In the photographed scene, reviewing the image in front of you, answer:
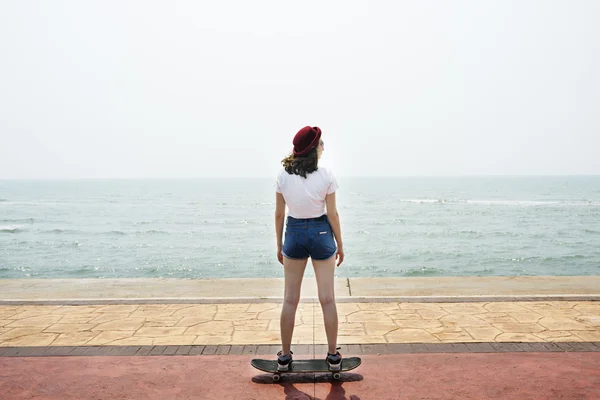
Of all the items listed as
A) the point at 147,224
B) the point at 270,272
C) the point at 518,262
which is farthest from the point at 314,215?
the point at 147,224

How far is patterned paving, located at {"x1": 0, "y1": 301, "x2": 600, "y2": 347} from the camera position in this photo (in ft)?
16.8

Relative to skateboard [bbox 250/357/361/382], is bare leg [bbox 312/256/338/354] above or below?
above

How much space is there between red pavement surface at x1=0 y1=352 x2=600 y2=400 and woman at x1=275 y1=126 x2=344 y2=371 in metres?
0.46

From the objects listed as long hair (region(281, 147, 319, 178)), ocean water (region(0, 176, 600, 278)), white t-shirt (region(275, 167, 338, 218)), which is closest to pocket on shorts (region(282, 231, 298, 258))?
white t-shirt (region(275, 167, 338, 218))

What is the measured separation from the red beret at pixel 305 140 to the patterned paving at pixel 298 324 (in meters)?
2.16

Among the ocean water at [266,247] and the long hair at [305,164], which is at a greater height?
the long hair at [305,164]

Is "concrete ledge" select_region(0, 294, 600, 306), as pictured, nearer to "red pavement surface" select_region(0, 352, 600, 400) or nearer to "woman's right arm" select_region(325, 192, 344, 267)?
"red pavement surface" select_region(0, 352, 600, 400)

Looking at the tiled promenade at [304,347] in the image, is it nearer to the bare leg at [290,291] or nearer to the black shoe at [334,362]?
the black shoe at [334,362]

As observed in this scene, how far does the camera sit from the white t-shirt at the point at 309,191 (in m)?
3.86

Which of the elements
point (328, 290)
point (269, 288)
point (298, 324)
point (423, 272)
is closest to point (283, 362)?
point (328, 290)

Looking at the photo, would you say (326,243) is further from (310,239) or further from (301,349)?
(301,349)

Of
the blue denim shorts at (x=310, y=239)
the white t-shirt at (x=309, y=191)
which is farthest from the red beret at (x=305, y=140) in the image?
the blue denim shorts at (x=310, y=239)

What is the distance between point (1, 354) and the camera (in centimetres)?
477

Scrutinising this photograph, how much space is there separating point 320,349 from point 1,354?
3052 millimetres
